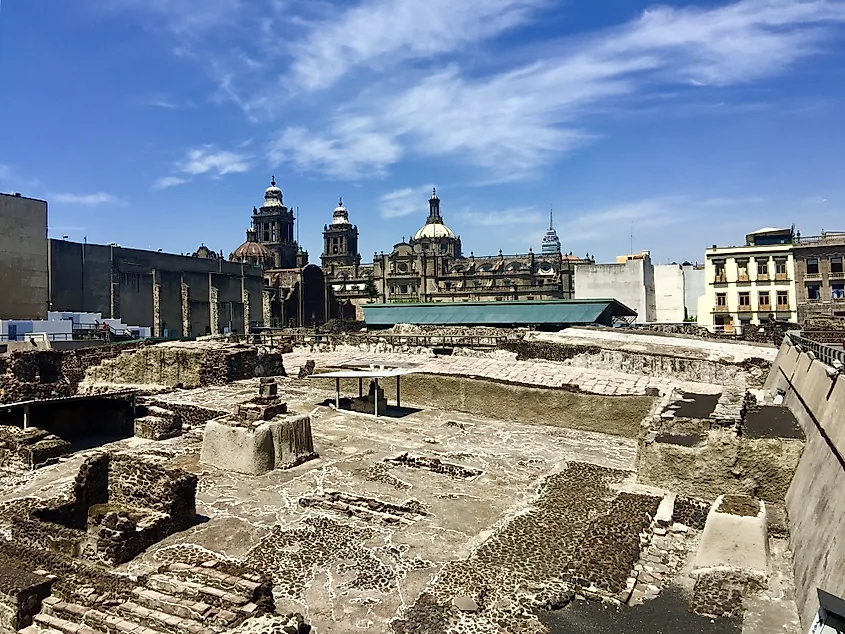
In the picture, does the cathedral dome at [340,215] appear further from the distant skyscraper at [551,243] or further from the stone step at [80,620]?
the stone step at [80,620]

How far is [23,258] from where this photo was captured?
38188 mm

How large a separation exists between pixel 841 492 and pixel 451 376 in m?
15.1

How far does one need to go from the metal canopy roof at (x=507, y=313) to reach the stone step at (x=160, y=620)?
3047 cm

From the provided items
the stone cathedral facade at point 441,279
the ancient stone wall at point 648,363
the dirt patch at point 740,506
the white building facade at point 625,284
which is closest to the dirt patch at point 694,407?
the dirt patch at point 740,506

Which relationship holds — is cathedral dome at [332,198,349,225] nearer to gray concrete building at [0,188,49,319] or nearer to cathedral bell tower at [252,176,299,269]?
cathedral bell tower at [252,176,299,269]

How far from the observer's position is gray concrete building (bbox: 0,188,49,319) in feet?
123

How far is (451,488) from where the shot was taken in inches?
460

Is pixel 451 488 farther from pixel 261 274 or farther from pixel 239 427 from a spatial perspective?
pixel 261 274

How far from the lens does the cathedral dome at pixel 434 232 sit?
293 feet

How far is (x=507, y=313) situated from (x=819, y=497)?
98.2 feet


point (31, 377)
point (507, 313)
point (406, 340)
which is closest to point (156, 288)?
point (406, 340)

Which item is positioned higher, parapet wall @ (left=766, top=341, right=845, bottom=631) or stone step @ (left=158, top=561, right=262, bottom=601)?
parapet wall @ (left=766, top=341, right=845, bottom=631)

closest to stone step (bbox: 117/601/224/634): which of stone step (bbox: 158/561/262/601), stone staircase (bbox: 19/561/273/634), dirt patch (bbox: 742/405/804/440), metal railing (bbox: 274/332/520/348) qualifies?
stone staircase (bbox: 19/561/273/634)

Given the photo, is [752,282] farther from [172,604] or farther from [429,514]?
[172,604]
